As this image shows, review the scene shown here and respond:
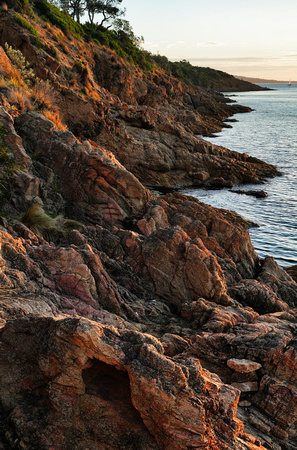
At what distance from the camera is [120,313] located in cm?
933

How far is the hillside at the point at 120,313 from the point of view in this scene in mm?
4887

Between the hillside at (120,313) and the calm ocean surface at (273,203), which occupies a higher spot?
the hillside at (120,313)

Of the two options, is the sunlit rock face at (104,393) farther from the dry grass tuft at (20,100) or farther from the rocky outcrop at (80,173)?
the dry grass tuft at (20,100)

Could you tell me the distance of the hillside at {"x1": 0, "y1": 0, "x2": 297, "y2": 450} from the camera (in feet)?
16.0

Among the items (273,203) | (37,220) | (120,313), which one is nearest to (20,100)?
(37,220)

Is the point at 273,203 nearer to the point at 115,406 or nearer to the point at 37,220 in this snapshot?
the point at 37,220

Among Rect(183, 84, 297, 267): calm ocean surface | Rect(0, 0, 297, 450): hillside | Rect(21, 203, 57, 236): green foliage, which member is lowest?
Rect(183, 84, 297, 267): calm ocean surface

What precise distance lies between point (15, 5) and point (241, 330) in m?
34.2

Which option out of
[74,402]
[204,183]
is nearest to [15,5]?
[204,183]

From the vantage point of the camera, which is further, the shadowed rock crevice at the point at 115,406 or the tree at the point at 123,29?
the tree at the point at 123,29

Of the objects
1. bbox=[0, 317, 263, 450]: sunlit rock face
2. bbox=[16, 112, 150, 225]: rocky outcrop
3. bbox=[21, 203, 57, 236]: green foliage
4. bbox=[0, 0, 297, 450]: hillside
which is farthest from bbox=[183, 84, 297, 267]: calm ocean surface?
bbox=[0, 317, 263, 450]: sunlit rock face

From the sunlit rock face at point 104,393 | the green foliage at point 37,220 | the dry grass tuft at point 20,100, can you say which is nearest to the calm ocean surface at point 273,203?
the green foliage at point 37,220

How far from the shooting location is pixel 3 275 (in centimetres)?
700

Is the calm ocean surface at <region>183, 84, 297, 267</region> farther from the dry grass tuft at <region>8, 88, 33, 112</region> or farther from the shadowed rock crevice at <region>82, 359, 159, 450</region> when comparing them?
the shadowed rock crevice at <region>82, 359, 159, 450</region>
